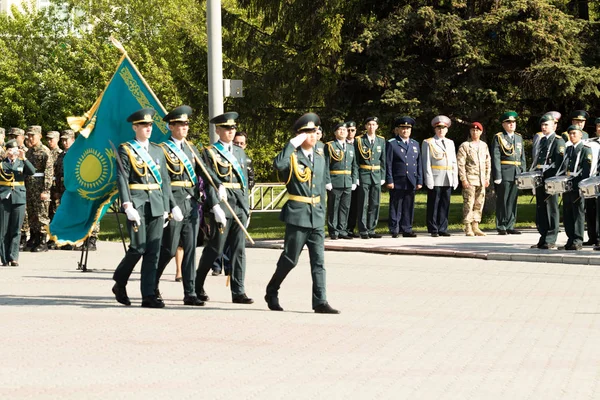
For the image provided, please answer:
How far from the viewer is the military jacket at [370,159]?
21.2m

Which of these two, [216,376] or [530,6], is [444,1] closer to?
[530,6]

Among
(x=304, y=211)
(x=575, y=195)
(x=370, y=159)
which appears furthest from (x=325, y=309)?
(x=370, y=159)

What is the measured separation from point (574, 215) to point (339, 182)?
4.60 meters

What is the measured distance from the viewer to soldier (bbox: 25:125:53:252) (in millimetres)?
20094

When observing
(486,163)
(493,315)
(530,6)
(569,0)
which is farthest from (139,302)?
(569,0)

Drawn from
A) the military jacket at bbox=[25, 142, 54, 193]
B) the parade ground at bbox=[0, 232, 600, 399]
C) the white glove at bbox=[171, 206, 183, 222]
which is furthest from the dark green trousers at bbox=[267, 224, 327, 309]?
the military jacket at bbox=[25, 142, 54, 193]

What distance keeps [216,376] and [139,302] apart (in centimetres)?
443

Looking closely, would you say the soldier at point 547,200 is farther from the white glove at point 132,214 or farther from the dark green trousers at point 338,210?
the white glove at point 132,214

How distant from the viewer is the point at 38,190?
800 inches

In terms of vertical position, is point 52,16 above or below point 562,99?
above

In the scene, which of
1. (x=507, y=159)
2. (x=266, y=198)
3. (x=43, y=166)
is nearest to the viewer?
(x=43, y=166)

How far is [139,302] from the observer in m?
12.5

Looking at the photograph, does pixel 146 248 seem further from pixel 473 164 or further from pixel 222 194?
pixel 473 164

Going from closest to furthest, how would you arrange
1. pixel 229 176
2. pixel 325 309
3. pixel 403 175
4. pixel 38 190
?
pixel 325 309
pixel 229 176
pixel 38 190
pixel 403 175
